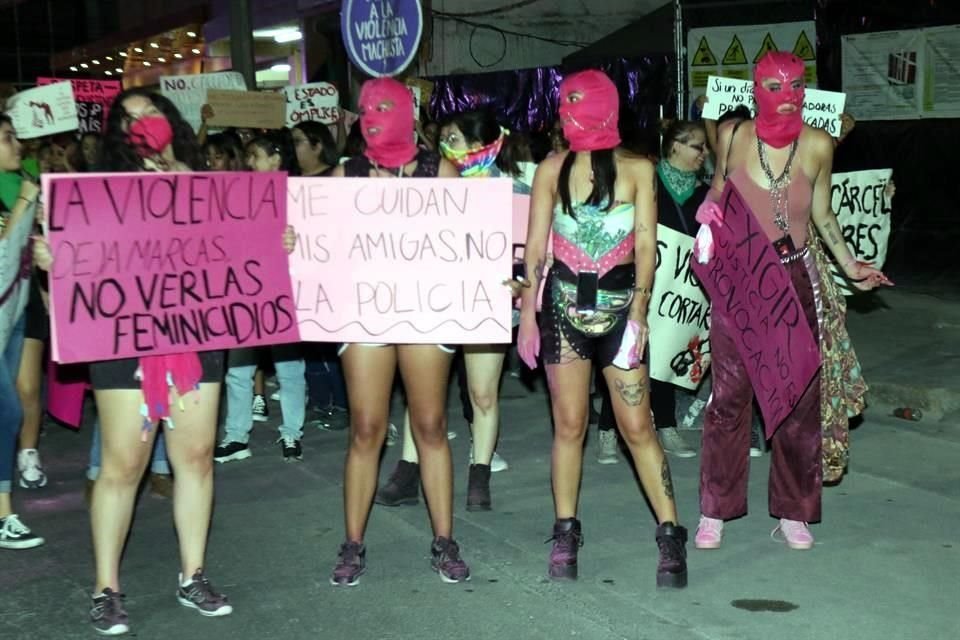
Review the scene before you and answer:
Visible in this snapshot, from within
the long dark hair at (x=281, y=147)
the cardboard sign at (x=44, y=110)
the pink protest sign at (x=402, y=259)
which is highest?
the cardboard sign at (x=44, y=110)

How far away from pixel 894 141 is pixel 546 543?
359 inches

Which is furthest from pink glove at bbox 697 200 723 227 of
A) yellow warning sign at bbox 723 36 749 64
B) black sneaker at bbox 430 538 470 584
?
yellow warning sign at bbox 723 36 749 64

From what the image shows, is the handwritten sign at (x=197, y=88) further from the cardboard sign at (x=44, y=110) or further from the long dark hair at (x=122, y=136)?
the long dark hair at (x=122, y=136)

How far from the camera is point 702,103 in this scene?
364 inches

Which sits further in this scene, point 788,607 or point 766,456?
point 766,456

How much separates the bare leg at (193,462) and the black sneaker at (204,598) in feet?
0.14

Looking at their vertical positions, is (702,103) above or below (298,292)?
above

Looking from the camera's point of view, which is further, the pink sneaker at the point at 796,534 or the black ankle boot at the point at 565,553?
the pink sneaker at the point at 796,534

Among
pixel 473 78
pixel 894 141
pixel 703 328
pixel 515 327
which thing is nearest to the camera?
pixel 703 328

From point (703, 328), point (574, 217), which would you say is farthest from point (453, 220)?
point (703, 328)

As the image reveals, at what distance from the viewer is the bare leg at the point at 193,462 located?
4965 millimetres

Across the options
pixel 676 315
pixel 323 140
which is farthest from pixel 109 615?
pixel 323 140

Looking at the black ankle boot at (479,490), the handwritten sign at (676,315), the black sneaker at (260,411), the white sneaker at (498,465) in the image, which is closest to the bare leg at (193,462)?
the black ankle boot at (479,490)

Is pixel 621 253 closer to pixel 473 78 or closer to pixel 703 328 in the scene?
pixel 703 328
